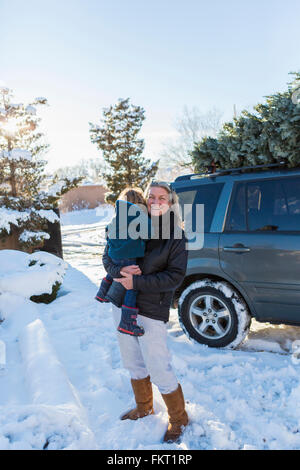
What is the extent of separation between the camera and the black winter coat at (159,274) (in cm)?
216

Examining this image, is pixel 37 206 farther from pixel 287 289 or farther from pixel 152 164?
pixel 152 164

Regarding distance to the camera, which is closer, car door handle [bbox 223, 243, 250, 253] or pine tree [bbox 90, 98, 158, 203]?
car door handle [bbox 223, 243, 250, 253]

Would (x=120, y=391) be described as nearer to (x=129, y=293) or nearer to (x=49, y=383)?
(x=49, y=383)

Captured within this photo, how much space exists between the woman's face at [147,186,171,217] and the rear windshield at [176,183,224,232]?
1.55 m

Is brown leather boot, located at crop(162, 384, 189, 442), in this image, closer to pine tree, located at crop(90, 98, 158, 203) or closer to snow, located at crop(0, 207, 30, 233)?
snow, located at crop(0, 207, 30, 233)

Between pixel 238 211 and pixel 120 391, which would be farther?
pixel 238 211

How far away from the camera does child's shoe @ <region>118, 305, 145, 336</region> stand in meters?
2.18

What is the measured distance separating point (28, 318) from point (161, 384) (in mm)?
2619

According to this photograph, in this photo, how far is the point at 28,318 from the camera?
434 cm

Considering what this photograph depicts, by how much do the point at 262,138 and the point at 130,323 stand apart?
2802 mm

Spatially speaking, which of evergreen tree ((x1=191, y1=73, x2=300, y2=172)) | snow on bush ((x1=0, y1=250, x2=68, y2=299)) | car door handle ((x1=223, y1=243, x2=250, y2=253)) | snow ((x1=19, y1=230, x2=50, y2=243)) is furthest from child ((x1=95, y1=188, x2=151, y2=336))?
snow ((x1=19, y1=230, x2=50, y2=243))

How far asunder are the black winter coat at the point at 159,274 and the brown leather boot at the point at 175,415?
20.3 inches

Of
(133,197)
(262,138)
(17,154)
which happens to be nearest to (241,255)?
(262,138)

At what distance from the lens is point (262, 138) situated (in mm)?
3939
